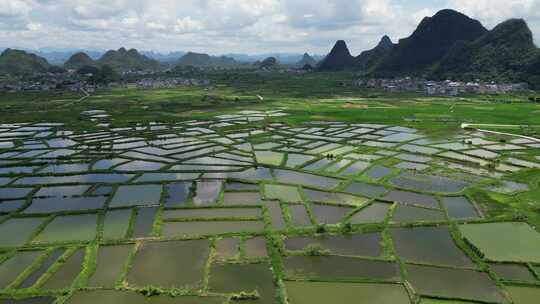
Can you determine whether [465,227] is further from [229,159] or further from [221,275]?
[229,159]

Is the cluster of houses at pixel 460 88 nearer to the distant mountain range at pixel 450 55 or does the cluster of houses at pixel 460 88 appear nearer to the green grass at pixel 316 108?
the distant mountain range at pixel 450 55

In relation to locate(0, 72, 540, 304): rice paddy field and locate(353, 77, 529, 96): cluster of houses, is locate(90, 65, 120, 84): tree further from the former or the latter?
locate(0, 72, 540, 304): rice paddy field

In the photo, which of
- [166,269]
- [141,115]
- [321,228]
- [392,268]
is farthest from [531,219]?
[141,115]

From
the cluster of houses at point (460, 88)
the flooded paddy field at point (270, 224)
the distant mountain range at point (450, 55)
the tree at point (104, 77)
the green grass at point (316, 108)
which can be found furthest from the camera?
the tree at point (104, 77)

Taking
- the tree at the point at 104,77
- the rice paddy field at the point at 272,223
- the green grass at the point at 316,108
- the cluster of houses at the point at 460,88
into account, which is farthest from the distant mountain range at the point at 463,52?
the tree at the point at 104,77

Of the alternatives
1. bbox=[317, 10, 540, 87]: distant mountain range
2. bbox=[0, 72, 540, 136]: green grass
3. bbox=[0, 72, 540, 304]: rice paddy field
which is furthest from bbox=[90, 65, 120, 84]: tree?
bbox=[0, 72, 540, 304]: rice paddy field

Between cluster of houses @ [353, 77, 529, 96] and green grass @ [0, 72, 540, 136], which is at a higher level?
cluster of houses @ [353, 77, 529, 96]

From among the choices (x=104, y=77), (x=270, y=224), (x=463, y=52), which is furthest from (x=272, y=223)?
(x=104, y=77)
